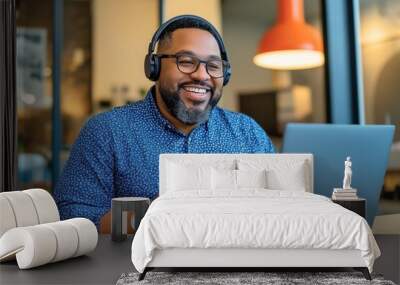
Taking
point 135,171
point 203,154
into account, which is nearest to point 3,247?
point 135,171

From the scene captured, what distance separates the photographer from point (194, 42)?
4.55 meters

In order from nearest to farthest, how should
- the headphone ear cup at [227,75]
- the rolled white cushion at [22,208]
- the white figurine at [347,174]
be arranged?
the rolled white cushion at [22,208], the white figurine at [347,174], the headphone ear cup at [227,75]

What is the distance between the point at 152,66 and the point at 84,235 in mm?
1703

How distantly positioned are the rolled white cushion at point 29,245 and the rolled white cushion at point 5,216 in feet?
0.32

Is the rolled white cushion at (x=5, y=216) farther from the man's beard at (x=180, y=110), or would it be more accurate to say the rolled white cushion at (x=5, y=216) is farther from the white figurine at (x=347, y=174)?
the white figurine at (x=347, y=174)

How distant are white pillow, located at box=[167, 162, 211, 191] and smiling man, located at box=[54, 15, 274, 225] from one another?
1.09ft

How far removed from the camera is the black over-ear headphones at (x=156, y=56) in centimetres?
461

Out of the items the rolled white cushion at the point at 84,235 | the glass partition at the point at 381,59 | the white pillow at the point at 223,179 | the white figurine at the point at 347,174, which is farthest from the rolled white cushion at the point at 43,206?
the glass partition at the point at 381,59

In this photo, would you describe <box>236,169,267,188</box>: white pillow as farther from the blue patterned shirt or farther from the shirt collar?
the shirt collar

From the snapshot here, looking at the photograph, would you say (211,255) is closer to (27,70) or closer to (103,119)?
(103,119)

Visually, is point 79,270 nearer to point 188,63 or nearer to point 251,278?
point 251,278

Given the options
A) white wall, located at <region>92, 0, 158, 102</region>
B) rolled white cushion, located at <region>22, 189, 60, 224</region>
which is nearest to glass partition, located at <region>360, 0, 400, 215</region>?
white wall, located at <region>92, 0, 158, 102</region>

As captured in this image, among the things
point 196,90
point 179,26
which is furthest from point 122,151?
point 179,26

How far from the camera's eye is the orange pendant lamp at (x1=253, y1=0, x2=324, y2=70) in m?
4.88
